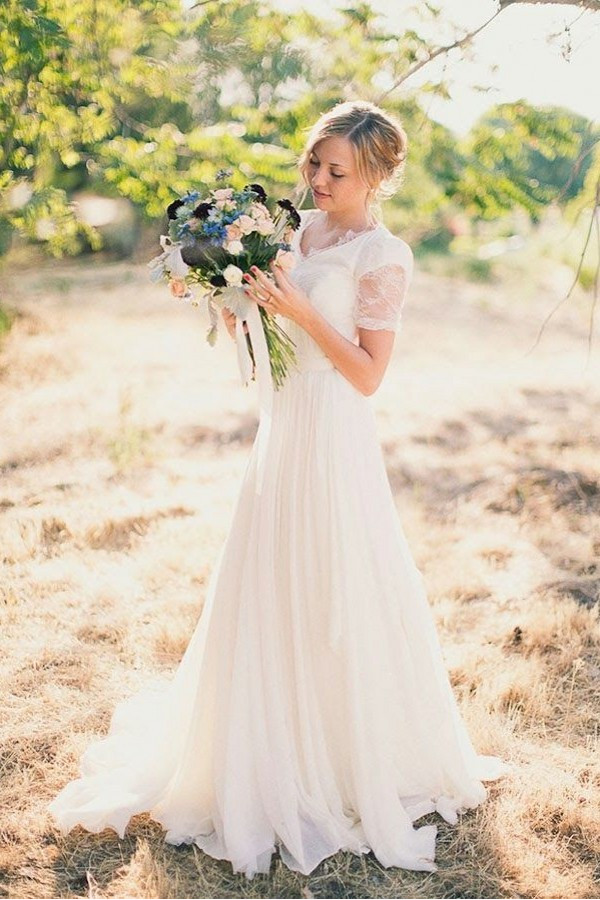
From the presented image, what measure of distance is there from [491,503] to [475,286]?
14.4 metres

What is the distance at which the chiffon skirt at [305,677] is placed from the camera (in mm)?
2744

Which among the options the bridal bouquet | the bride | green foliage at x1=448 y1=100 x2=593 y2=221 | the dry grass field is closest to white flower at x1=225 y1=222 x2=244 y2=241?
the bridal bouquet

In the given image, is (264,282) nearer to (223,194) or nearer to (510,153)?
(223,194)

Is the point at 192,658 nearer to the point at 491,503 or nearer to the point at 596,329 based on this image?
the point at 491,503

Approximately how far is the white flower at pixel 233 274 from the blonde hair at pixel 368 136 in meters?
0.56

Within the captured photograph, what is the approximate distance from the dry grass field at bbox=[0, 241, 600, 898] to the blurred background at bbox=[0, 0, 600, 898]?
0.01 meters

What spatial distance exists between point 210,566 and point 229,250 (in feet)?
9.66

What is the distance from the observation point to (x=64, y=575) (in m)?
4.93

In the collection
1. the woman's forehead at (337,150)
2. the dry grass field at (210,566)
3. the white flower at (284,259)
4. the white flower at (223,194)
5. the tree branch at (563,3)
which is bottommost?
the dry grass field at (210,566)

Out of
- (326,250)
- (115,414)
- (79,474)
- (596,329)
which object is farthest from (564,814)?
(596,329)

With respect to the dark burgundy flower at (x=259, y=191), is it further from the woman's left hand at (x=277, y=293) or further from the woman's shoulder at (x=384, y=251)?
the woman's shoulder at (x=384, y=251)

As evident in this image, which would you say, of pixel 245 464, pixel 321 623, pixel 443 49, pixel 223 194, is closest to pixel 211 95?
pixel 443 49

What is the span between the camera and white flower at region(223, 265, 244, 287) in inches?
96.3

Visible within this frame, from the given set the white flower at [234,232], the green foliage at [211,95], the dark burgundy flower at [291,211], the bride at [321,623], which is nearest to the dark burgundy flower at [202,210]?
the white flower at [234,232]
